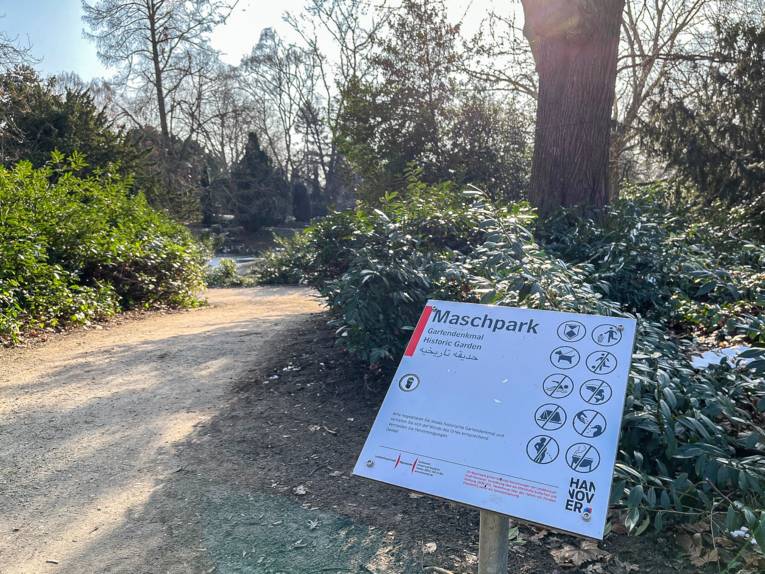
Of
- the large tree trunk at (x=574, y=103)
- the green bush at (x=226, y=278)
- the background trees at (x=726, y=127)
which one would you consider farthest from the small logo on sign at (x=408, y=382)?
the green bush at (x=226, y=278)

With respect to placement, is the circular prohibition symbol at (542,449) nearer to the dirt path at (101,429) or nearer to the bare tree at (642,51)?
the dirt path at (101,429)

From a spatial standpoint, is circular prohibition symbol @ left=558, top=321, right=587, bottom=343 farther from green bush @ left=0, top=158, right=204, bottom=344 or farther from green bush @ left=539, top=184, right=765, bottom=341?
green bush @ left=0, top=158, right=204, bottom=344

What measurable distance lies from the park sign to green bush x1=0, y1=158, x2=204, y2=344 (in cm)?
557

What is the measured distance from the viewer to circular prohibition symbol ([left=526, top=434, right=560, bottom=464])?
5.18ft

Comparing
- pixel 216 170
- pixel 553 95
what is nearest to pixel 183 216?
pixel 553 95

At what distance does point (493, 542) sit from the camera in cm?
172

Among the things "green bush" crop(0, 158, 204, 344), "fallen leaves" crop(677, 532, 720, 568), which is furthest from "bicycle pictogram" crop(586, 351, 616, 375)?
"green bush" crop(0, 158, 204, 344)

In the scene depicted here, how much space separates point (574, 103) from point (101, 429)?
576 cm

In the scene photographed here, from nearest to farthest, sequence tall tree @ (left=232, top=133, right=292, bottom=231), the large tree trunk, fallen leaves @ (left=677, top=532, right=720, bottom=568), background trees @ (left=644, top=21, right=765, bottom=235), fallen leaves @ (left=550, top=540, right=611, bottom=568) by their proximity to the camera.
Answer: fallen leaves @ (left=677, top=532, right=720, bottom=568) → fallen leaves @ (left=550, top=540, right=611, bottom=568) → the large tree trunk → background trees @ (left=644, top=21, right=765, bottom=235) → tall tree @ (left=232, top=133, right=292, bottom=231)

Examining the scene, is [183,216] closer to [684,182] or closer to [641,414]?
[684,182]

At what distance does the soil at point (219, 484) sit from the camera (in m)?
2.25

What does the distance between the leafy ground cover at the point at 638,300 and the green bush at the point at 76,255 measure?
3089 mm

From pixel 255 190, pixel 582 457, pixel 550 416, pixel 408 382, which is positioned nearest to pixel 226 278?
pixel 408 382

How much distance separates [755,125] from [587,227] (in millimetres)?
5611
